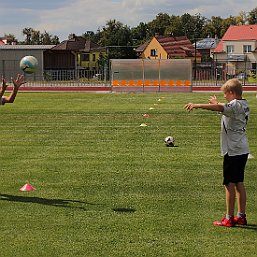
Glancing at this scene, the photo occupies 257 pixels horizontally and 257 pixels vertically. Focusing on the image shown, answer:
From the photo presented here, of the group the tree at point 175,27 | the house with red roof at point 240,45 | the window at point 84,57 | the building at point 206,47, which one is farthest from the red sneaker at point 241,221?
the tree at point 175,27

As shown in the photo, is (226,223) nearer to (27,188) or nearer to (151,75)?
(27,188)

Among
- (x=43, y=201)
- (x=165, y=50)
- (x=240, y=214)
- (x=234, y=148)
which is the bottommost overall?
(x=43, y=201)

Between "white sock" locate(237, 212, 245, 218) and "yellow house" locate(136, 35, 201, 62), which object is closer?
"white sock" locate(237, 212, 245, 218)

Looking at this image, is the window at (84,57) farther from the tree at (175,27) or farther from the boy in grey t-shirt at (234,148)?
the boy in grey t-shirt at (234,148)

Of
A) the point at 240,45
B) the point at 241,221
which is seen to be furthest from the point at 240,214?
the point at 240,45

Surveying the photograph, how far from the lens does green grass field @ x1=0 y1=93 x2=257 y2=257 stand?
247 inches

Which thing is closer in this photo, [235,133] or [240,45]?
[235,133]

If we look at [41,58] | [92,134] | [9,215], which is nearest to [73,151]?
[92,134]

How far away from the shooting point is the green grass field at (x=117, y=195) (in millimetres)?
6266

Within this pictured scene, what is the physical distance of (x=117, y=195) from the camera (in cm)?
847

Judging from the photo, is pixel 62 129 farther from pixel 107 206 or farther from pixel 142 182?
pixel 107 206

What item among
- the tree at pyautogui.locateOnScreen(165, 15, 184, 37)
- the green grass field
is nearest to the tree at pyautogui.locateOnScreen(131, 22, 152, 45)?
the tree at pyautogui.locateOnScreen(165, 15, 184, 37)

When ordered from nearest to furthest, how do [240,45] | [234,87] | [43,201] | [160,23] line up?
[234,87] → [43,201] → [240,45] → [160,23]

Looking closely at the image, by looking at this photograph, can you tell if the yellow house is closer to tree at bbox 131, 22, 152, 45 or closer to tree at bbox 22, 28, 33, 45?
tree at bbox 131, 22, 152, 45
